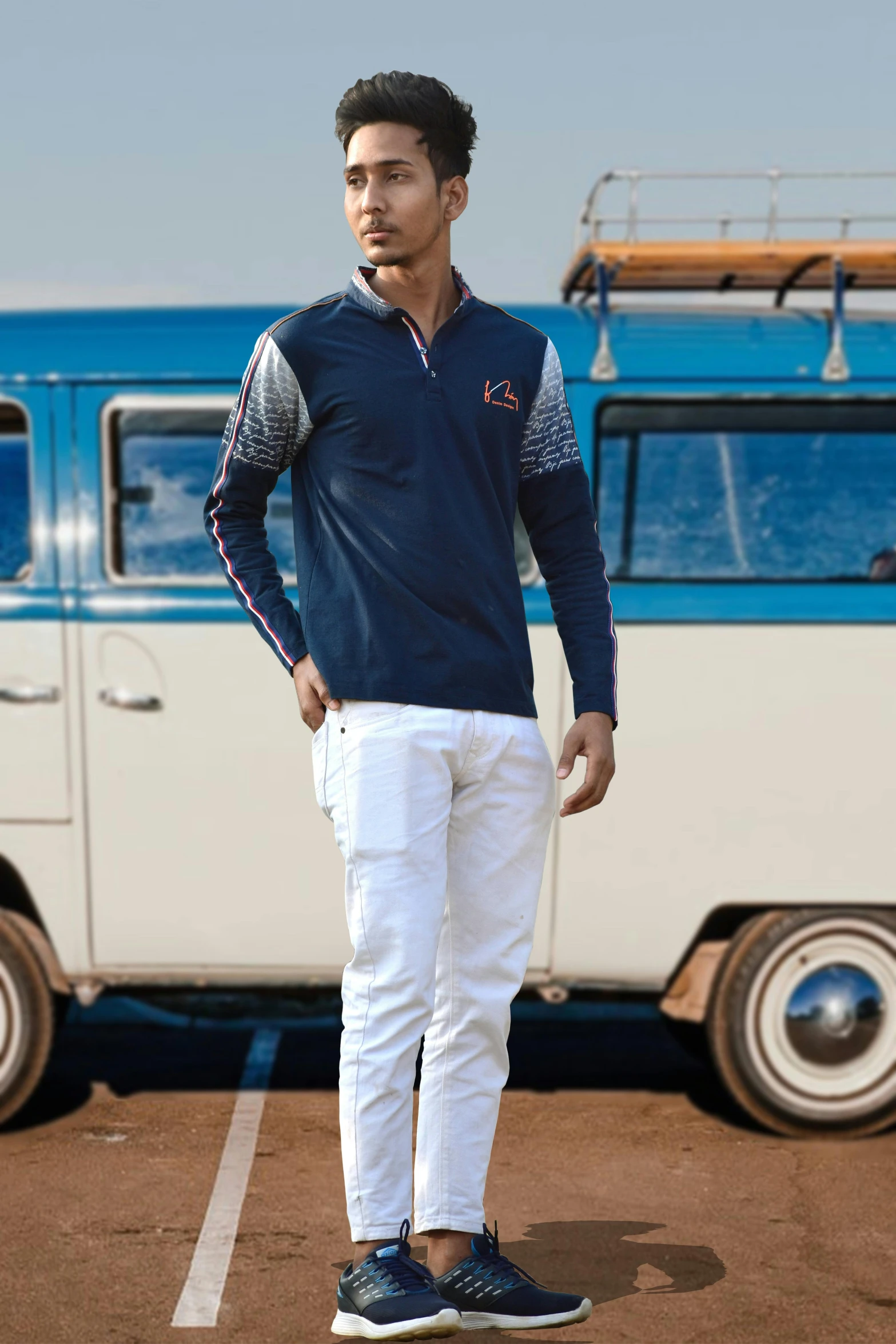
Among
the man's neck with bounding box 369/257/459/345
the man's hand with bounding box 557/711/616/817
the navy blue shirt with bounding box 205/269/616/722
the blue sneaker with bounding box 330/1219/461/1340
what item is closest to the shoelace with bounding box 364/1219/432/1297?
the blue sneaker with bounding box 330/1219/461/1340

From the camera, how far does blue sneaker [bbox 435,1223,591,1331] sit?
2865mm

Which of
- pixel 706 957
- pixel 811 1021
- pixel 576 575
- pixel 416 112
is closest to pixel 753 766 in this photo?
pixel 706 957

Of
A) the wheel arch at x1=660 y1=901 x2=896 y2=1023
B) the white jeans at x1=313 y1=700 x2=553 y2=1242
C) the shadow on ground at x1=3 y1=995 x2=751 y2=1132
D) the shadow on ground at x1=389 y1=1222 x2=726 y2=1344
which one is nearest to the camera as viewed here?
the white jeans at x1=313 y1=700 x2=553 y2=1242

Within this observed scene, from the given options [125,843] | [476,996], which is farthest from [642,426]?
[476,996]

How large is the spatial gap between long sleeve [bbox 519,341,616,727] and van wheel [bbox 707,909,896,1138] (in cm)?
194

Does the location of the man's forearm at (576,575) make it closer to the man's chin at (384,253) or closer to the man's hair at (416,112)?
the man's chin at (384,253)

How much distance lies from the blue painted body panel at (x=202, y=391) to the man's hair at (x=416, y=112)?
1.82m

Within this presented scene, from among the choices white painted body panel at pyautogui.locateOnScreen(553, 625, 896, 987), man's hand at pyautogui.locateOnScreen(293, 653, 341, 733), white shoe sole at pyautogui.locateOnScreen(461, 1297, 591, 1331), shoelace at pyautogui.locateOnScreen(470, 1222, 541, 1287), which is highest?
man's hand at pyautogui.locateOnScreen(293, 653, 341, 733)

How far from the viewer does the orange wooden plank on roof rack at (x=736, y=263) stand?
4.70 m

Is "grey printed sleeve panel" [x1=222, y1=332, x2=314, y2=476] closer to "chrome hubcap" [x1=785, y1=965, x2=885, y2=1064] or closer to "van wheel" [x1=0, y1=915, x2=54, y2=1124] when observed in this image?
"van wheel" [x1=0, y1=915, x2=54, y2=1124]

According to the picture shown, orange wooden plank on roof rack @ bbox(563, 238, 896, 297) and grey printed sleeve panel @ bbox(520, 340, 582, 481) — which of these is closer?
grey printed sleeve panel @ bbox(520, 340, 582, 481)

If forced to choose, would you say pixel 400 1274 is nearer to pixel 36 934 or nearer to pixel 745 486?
pixel 36 934

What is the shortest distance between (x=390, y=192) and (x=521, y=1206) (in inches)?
103

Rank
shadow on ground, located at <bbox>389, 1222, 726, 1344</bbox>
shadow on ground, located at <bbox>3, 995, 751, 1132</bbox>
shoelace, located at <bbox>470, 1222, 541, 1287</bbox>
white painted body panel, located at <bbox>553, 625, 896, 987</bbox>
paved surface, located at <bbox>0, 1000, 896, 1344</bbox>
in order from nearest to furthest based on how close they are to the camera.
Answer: shoelace, located at <bbox>470, 1222, 541, 1287</bbox> → paved surface, located at <bbox>0, 1000, 896, 1344</bbox> → shadow on ground, located at <bbox>389, 1222, 726, 1344</bbox> → white painted body panel, located at <bbox>553, 625, 896, 987</bbox> → shadow on ground, located at <bbox>3, 995, 751, 1132</bbox>
